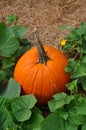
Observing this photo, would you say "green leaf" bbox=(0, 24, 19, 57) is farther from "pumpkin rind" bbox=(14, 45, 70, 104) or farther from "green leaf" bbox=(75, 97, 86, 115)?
"green leaf" bbox=(75, 97, 86, 115)

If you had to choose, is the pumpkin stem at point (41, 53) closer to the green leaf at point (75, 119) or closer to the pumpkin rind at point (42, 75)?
the pumpkin rind at point (42, 75)

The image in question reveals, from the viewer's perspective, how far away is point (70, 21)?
3.44 meters

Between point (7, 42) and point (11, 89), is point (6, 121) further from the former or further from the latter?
point (7, 42)

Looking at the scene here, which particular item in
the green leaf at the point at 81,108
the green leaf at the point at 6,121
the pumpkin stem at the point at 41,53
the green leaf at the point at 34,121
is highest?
the pumpkin stem at the point at 41,53

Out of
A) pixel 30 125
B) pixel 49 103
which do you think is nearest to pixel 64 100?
pixel 49 103

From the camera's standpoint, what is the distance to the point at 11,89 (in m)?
2.77

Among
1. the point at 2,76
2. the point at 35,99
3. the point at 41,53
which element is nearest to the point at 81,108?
the point at 35,99

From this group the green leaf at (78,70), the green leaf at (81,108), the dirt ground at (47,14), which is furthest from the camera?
the dirt ground at (47,14)

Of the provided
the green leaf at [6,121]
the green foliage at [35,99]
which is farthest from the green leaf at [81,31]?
the green leaf at [6,121]

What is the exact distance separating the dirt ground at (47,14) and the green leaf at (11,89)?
0.63m

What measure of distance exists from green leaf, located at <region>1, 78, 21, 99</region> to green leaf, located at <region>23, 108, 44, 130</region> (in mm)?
195

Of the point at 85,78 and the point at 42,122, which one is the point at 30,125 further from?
the point at 85,78

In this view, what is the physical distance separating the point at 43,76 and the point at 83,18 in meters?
0.99

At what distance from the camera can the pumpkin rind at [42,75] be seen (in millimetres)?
2674
